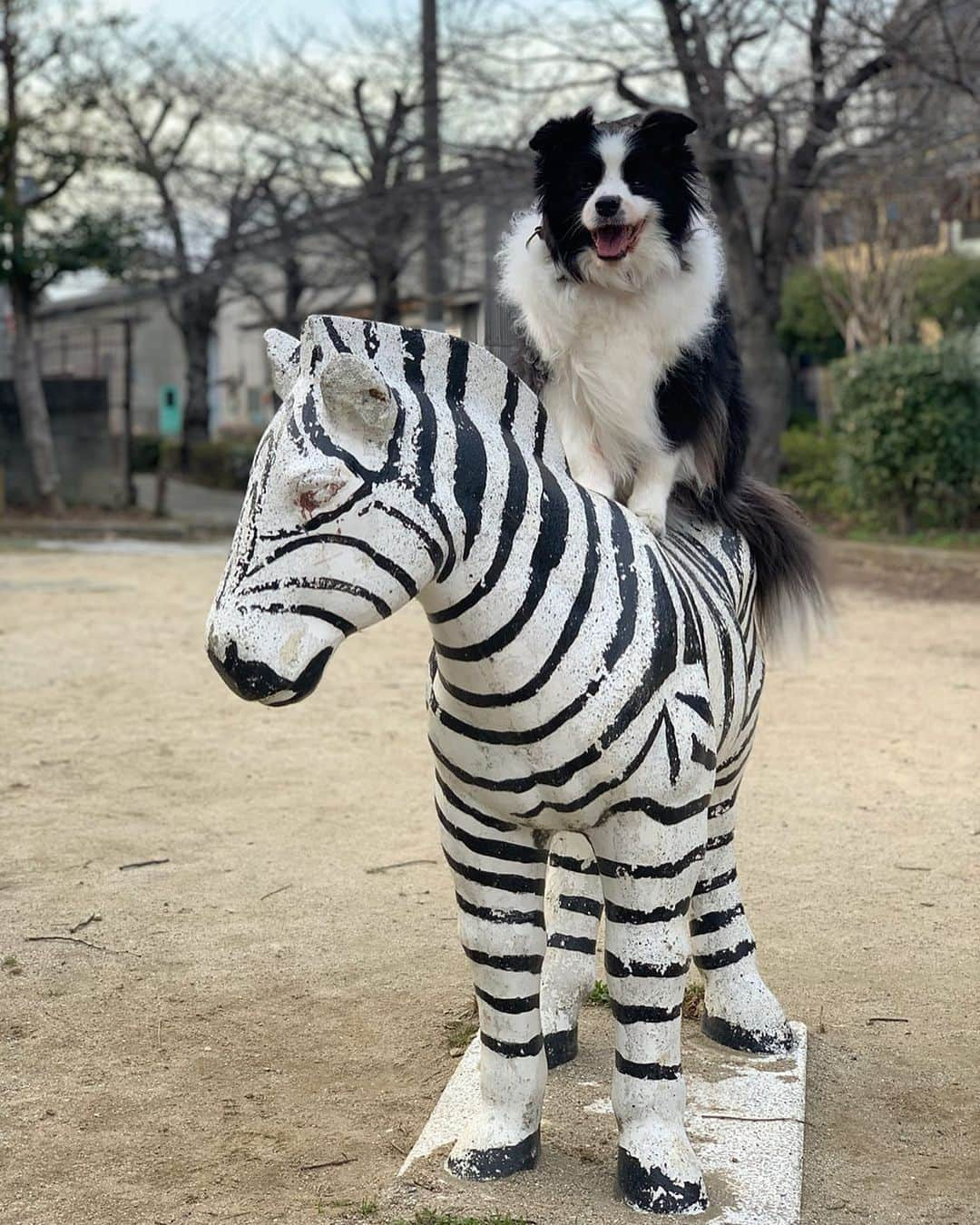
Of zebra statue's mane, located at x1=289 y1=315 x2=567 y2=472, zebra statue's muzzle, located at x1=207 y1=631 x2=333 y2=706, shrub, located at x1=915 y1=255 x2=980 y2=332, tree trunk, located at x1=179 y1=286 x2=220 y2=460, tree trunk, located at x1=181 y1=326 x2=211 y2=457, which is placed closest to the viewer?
zebra statue's muzzle, located at x1=207 y1=631 x2=333 y2=706

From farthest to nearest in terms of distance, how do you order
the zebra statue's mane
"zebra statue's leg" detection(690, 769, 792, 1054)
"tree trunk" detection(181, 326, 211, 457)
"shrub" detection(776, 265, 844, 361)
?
"tree trunk" detection(181, 326, 211, 457)
"shrub" detection(776, 265, 844, 361)
"zebra statue's leg" detection(690, 769, 792, 1054)
the zebra statue's mane

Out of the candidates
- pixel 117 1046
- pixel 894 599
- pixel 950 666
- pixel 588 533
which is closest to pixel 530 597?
pixel 588 533

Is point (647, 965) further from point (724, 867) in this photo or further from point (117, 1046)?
point (117, 1046)

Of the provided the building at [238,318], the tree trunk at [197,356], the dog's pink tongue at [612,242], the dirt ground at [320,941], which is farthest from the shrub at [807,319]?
the dog's pink tongue at [612,242]

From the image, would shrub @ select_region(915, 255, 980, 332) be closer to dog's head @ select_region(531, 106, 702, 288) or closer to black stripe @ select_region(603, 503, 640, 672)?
dog's head @ select_region(531, 106, 702, 288)

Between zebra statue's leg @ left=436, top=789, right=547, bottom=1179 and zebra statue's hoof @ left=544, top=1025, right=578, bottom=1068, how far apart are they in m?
0.46

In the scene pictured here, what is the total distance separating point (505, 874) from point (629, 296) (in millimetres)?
1329

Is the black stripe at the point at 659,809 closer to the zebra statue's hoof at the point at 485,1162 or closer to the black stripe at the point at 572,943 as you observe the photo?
the zebra statue's hoof at the point at 485,1162

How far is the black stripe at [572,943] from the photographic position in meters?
3.53

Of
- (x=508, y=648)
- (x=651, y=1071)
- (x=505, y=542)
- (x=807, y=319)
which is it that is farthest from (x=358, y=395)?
(x=807, y=319)

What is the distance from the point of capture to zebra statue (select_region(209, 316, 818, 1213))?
2.35 metres

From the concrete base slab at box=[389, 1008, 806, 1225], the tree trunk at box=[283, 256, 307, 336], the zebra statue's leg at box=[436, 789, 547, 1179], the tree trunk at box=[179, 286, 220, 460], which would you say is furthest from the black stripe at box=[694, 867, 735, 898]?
the tree trunk at box=[179, 286, 220, 460]

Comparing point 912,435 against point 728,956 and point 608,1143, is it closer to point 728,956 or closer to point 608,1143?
point 728,956

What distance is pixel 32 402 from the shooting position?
18.6m
